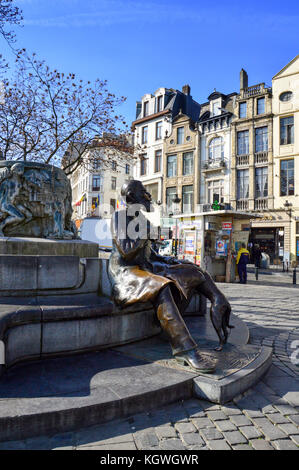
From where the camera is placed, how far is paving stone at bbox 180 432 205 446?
2.26 metres

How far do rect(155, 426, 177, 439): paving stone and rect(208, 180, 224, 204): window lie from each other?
29985mm

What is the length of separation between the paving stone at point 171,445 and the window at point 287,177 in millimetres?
27682

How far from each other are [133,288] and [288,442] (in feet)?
6.26

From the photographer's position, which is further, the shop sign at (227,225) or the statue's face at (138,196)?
the shop sign at (227,225)

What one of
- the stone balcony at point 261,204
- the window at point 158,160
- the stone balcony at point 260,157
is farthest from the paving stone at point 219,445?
the window at point 158,160

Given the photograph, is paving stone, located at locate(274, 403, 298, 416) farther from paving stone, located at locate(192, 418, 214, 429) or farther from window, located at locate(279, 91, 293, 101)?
window, located at locate(279, 91, 293, 101)

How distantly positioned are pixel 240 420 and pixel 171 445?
719mm

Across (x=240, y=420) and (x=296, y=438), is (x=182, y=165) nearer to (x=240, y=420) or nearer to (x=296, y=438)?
(x=240, y=420)

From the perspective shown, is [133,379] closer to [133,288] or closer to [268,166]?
[133,288]

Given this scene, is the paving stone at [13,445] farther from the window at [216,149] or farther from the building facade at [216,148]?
the window at [216,149]

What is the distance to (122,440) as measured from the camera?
2246 millimetres

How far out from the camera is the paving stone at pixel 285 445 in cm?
227
